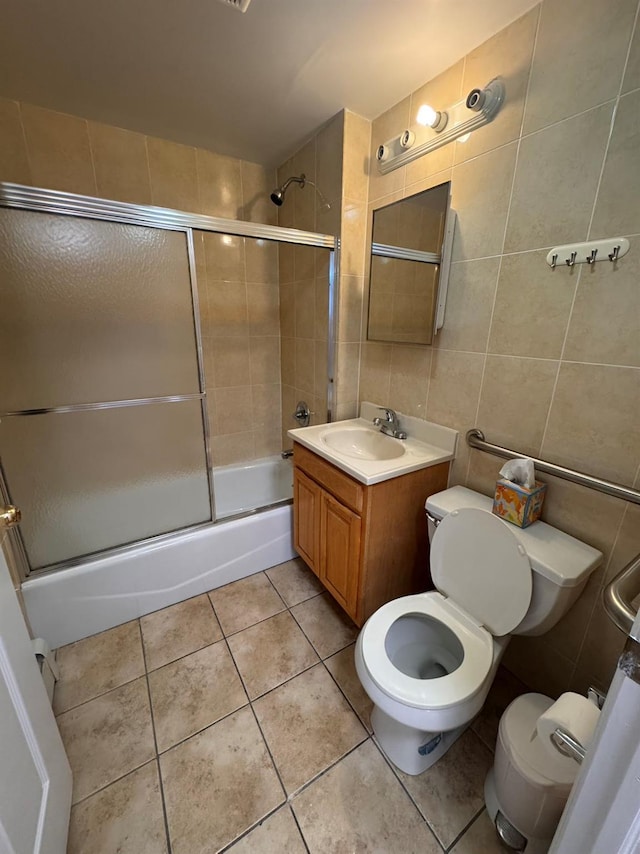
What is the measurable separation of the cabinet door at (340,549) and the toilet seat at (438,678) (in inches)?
10.2

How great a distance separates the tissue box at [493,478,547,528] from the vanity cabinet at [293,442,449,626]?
335mm

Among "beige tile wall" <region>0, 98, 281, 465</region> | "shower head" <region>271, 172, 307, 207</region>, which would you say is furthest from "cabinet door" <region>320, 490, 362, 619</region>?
"shower head" <region>271, 172, 307, 207</region>

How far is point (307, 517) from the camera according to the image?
174 cm

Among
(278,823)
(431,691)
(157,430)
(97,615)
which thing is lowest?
(278,823)

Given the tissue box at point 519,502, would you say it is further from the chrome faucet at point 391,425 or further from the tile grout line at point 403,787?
the tile grout line at point 403,787

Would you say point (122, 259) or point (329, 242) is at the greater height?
Result: point (329, 242)

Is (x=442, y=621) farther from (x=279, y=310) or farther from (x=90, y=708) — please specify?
(x=279, y=310)

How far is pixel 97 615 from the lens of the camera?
1.54 m

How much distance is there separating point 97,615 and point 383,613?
4.23 ft

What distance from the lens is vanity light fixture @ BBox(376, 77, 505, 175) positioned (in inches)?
45.9

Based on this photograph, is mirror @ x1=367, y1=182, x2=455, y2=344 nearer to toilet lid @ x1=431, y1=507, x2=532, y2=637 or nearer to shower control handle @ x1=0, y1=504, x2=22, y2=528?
toilet lid @ x1=431, y1=507, x2=532, y2=637

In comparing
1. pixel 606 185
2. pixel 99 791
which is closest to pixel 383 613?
pixel 99 791

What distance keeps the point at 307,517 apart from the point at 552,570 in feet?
3.48

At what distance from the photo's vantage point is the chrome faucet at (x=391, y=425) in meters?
1.68
